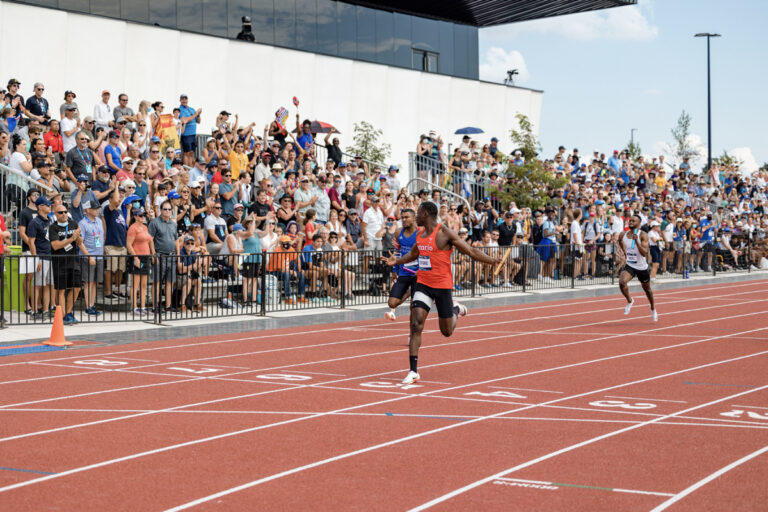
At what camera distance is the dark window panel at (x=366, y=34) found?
3888 cm

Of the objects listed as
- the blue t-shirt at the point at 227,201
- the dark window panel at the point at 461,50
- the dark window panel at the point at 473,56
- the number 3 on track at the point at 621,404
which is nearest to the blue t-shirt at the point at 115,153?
the blue t-shirt at the point at 227,201

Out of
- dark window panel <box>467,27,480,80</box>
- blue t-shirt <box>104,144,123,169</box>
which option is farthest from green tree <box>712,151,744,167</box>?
blue t-shirt <box>104,144,123,169</box>

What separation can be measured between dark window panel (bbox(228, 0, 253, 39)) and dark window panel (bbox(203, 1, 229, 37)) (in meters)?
0.14

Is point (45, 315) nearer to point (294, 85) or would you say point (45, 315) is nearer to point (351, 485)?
point (351, 485)

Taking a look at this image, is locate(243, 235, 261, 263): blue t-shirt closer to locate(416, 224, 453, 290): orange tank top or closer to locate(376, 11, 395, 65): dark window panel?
locate(416, 224, 453, 290): orange tank top

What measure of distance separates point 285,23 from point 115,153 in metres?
16.8

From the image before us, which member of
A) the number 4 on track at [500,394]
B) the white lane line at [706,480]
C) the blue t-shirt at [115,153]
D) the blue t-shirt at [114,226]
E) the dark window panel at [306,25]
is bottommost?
the white lane line at [706,480]

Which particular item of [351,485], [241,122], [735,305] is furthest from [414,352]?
[241,122]

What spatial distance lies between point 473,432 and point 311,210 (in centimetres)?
1423

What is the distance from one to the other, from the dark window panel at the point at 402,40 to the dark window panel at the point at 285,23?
5.81 meters

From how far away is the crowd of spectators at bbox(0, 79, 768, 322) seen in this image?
1794cm

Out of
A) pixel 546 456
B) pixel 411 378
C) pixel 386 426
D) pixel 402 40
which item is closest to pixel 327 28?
pixel 402 40

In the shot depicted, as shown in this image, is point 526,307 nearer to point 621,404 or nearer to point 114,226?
point 114,226

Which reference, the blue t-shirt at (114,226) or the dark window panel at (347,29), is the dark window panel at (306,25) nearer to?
the dark window panel at (347,29)
